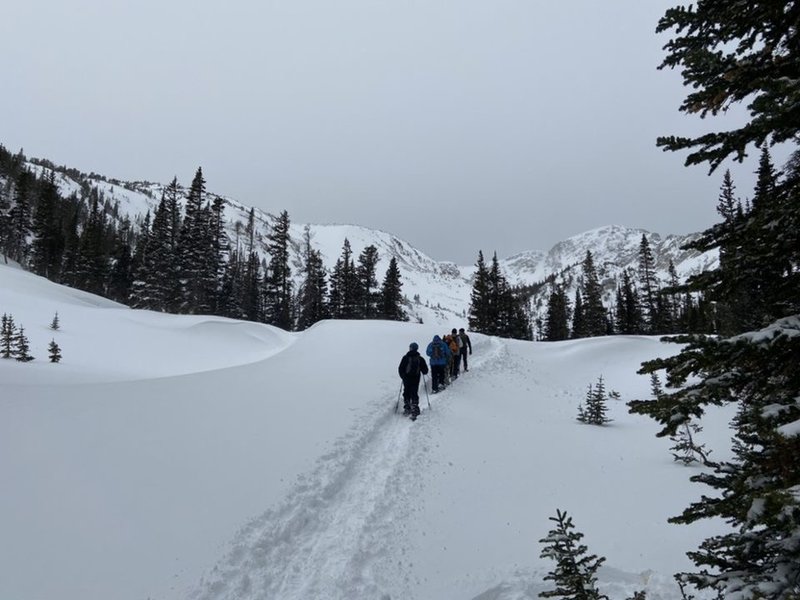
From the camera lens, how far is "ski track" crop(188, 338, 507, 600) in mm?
5613

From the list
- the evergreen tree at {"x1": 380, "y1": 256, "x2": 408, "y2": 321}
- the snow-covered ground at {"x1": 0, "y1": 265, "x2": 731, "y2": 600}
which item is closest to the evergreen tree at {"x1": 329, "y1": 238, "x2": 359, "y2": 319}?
the evergreen tree at {"x1": 380, "y1": 256, "x2": 408, "y2": 321}

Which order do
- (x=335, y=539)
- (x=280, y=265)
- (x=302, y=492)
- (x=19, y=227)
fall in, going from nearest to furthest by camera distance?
(x=335, y=539), (x=302, y=492), (x=280, y=265), (x=19, y=227)

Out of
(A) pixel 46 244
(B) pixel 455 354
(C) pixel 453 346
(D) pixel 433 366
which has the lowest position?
(D) pixel 433 366

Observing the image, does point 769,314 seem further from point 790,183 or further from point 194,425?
point 194,425

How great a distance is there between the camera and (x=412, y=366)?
1416cm

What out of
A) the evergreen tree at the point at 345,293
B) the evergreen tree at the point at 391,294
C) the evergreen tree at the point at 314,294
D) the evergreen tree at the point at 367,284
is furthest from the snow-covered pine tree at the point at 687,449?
the evergreen tree at the point at 314,294

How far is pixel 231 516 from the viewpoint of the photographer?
659 cm

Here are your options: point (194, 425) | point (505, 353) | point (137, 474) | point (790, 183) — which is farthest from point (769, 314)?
point (505, 353)

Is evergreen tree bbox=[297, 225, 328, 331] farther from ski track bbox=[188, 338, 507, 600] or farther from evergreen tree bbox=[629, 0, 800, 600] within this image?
evergreen tree bbox=[629, 0, 800, 600]

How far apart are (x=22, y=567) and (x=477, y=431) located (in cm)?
1031

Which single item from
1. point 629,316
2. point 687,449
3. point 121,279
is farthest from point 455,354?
point 121,279

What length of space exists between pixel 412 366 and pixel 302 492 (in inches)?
267

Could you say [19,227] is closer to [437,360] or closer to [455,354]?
[455,354]

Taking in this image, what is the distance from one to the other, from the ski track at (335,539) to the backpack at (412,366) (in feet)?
12.2
